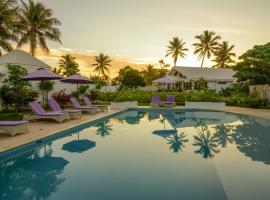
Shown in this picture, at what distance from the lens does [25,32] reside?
30.9 metres

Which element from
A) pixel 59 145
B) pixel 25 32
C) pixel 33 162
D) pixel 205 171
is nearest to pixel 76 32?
pixel 25 32

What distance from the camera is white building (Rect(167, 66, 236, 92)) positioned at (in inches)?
1486

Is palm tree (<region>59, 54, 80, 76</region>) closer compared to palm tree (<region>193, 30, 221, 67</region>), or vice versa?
palm tree (<region>193, 30, 221, 67</region>)

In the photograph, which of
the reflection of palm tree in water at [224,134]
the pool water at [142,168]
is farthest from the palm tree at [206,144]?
the reflection of palm tree in water at [224,134]

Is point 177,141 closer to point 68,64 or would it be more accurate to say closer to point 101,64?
point 68,64

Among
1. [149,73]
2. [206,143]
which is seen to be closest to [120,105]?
[206,143]

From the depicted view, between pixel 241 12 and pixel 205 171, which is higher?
pixel 241 12

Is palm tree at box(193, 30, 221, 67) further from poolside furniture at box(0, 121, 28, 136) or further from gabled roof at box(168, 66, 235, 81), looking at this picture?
poolside furniture at box(0, 121, 28, 136)

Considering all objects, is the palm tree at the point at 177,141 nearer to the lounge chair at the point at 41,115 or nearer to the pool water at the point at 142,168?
the pool water at the point at 142,168

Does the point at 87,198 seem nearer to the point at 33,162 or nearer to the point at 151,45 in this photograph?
the point at 33,162

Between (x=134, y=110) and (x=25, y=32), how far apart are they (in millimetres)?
16952

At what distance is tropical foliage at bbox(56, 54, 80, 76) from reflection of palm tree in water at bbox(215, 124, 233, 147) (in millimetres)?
42299

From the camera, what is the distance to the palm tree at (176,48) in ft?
167

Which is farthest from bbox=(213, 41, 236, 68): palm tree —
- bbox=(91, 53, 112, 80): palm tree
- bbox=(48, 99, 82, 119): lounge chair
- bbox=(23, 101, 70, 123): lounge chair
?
bbox=(23, 101, 70, 123): lounge chair
